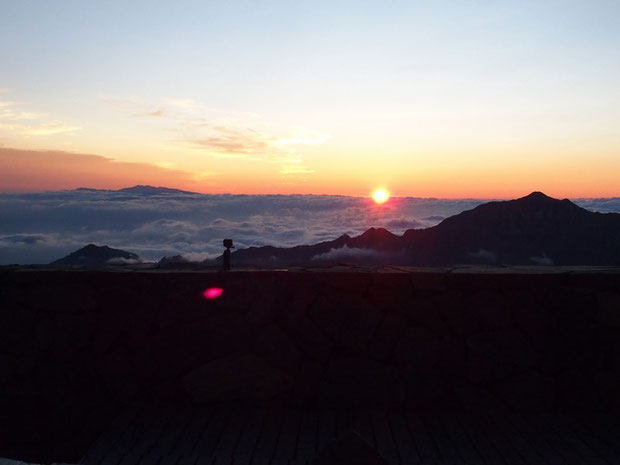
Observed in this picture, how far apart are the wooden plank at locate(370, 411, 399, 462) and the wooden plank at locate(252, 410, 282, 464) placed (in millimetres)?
767

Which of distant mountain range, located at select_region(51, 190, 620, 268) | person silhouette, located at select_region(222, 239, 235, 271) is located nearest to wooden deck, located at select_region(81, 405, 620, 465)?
person silhouette, located at select_region(222, 239, 235, 271)

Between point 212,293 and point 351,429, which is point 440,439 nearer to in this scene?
point 351,429

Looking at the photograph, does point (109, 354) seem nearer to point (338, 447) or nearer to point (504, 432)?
point (338, 447)

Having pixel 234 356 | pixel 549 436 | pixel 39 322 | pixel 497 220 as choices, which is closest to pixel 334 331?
pixel 234 356

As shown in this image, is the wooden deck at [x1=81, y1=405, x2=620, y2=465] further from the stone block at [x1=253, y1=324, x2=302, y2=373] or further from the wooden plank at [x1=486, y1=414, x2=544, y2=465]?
the stone block at [x1=253, y1=324, x2=302, y2=373]

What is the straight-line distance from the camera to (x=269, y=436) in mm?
4816

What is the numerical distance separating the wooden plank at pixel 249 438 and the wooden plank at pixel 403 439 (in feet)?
3.46

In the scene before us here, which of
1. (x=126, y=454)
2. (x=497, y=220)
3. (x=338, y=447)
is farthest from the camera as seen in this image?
(x=497, y=220)

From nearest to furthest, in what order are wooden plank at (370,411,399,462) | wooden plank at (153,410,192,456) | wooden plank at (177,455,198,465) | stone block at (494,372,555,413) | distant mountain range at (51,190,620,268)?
wooden plank at (177,455,198,465) < wooden plank at (370,411,399,462) < wooden plank at (153,410,192,456) < stone block at (494,372,555,413) < distant mountain range at (51,190,620,268)

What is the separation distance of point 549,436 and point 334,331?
6.22 feet

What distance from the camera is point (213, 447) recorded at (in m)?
4.61

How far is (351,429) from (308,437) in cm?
36

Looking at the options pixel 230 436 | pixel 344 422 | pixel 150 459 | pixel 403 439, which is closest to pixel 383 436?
pixel 403 439

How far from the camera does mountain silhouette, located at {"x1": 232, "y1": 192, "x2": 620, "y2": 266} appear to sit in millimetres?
87000
